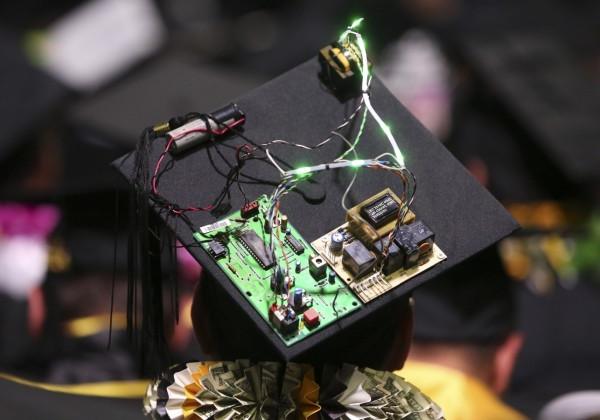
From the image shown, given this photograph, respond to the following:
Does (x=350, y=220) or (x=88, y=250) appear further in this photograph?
(x=88, y=250)

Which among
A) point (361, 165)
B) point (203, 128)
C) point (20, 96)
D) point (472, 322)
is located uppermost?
point (20, 96)

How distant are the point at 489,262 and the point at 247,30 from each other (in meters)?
2.02

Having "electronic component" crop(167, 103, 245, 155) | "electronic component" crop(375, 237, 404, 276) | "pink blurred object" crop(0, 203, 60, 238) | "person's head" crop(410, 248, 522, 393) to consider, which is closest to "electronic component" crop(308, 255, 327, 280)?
"electronic component" crop(375, 237, 404, 276)

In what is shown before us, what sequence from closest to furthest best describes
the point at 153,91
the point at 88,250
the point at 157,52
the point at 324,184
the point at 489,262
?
the point at 324,184 < the point at 489,262 < the point at 88,250 < the point at 153,91 < the point at 157,52

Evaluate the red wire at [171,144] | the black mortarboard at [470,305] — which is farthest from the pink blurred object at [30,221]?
the red wire at [171,144]

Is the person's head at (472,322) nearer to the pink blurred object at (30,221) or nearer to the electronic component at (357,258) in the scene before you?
the electronic component at (357,258)

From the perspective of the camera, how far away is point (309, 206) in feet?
5.59

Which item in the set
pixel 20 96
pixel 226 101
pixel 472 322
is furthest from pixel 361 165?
pixel 20 96

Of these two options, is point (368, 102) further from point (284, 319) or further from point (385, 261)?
point (284, 319)

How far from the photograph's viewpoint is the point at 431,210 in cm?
170

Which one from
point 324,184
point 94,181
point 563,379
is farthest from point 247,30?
point 324,184

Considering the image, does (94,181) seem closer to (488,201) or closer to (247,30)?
(247,30)

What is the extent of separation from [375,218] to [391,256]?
0.25 feet

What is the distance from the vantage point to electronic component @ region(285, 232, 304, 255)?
64.6 inches
